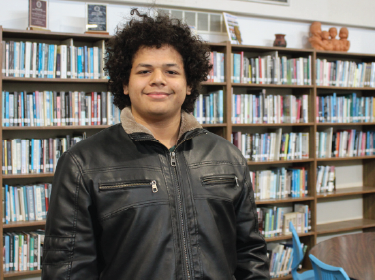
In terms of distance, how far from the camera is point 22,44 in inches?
118

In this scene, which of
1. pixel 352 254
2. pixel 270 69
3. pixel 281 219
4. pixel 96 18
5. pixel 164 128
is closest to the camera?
pixel 164 128

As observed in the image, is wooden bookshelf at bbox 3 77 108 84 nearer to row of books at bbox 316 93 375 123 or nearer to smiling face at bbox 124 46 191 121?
smiling face at bbox 124 46 191 121

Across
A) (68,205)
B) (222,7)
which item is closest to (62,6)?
(222,7)

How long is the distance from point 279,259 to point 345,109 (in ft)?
5.59

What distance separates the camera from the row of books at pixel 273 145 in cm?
378

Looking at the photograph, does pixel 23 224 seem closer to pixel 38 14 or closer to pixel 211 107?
pixel 38 14

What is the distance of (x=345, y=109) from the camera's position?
4223 mm

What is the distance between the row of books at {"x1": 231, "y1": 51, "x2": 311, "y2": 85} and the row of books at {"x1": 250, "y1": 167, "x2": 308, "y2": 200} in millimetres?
874

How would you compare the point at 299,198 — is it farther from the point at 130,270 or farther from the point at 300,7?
the point at 130,270

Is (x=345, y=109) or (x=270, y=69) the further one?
(x=345, y=109)

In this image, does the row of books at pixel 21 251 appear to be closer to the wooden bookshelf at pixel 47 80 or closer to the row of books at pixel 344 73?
the wooden bookshelf at pixel 47 80

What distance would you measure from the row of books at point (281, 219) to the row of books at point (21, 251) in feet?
6.45

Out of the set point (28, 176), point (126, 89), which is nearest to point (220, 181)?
point (126, 89)

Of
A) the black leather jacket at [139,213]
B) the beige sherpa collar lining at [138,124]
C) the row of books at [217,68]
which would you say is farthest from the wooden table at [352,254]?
the row of books at [217,68]
